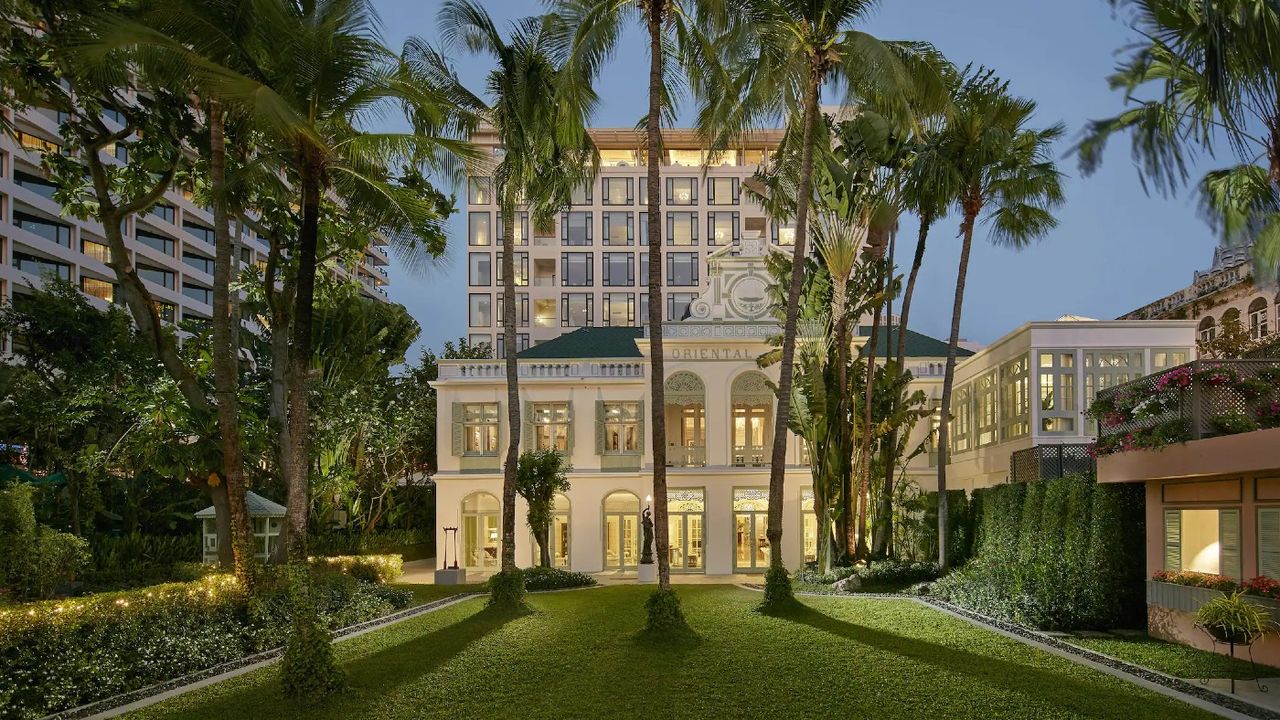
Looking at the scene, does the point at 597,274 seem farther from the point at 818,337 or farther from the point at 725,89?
the point at 725,89

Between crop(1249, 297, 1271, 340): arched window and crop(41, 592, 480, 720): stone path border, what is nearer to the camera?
crop(41, 592, 480, 720): stone path border

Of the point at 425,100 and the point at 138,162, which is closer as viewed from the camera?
the point at 425,100

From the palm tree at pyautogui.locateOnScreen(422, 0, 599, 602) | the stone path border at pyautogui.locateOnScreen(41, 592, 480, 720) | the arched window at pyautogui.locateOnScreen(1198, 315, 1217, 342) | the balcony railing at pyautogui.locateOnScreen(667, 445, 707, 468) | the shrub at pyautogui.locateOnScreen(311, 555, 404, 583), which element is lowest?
the shrub at pyautogui.locateOnScreen(311, 555, 404, 583)

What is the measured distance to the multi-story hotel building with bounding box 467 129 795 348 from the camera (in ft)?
204

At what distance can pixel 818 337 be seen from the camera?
2364cm

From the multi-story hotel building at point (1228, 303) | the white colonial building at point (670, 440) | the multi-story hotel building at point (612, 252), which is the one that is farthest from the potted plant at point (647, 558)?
the multi-story hotel building at point (612, 252)

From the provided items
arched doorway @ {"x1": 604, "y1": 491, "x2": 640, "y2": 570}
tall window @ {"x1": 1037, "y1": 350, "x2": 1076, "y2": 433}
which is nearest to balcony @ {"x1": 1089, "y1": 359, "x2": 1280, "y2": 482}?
tall window @ {"x1": 1037, "y1": 350, "x2": 1076, "y2": 433}

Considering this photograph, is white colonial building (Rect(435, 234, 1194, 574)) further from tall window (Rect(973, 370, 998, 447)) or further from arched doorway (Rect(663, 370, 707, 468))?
tall window (Rect(973, 370, 998, 447))

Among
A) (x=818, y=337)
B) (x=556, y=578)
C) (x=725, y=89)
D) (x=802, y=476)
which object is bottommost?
(x=556, y=578)

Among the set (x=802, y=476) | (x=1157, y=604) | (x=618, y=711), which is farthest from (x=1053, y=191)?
(x=618, y=711)

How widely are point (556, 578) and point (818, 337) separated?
9137 millimetres

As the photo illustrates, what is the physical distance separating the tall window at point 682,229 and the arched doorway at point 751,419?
28.9 m

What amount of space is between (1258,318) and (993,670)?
34441mm

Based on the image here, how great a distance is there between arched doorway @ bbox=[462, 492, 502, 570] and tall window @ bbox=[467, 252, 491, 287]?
27.9 metres
